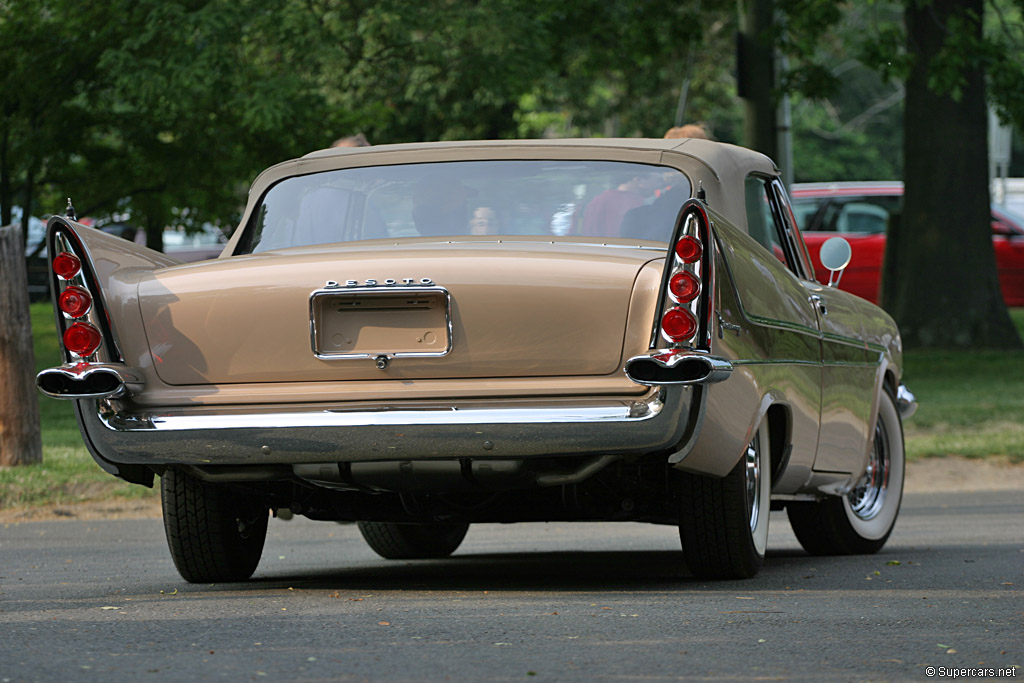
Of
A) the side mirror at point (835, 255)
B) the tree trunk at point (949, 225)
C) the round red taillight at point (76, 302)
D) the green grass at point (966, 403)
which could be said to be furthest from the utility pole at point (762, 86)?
the round red taillight at point (76, 302)

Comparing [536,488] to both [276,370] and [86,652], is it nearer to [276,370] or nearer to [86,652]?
[276,370]

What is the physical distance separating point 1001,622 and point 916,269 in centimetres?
1562

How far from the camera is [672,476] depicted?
19.0ft

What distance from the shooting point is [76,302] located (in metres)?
5.43

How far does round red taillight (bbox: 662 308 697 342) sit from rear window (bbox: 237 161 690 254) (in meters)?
0.84

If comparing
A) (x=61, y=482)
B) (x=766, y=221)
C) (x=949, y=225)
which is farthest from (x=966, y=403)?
(x=766, y=221)

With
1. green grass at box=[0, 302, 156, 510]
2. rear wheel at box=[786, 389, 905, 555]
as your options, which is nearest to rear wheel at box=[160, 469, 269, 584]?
rear wheel at box=[786, 389, 905, 555]

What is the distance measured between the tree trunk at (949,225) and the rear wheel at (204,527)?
15.0 m

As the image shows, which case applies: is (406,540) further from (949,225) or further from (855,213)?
(855,213)

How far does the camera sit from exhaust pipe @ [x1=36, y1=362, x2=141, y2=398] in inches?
210

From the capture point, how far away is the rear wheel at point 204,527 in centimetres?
597

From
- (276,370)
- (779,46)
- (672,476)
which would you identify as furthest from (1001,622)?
(779,46)

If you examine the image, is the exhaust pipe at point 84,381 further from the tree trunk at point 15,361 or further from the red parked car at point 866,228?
the red parked car at point 866,228

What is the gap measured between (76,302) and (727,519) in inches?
87.7
